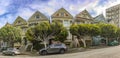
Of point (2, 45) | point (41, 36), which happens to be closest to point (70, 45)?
point (41, 36)

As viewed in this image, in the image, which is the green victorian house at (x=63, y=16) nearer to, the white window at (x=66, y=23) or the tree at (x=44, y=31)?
the white window at (x=66, y=23)

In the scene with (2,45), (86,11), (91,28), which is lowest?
(2,45)

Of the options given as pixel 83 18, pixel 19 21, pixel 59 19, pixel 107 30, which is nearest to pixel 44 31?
pixel 59 19

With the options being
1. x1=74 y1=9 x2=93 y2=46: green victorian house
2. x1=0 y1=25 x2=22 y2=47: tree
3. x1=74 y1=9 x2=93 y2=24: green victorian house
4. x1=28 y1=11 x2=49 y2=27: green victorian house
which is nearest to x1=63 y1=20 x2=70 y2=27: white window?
x1=74 y1=9 x2=93 y2=46: green victorian house

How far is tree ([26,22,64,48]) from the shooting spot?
40.3 m

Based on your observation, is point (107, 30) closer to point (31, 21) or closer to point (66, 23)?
point (66, 23)

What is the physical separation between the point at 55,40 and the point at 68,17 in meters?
8.01

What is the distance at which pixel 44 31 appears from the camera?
4041 cm

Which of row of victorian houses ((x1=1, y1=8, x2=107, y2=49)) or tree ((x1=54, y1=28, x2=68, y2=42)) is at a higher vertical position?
row of victorian houses ((x1=1, y1=8, x2=107, y2=49))

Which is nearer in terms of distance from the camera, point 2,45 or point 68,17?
point 68,17

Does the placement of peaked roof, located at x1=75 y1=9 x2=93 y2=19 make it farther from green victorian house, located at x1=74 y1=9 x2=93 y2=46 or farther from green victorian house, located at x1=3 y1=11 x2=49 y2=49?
green victorian house, located at x1=3 y1=11 x2=49 y2=49

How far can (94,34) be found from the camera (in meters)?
43.2

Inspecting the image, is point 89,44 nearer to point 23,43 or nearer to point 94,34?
point 94,34

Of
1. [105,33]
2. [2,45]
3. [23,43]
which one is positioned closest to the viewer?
[105,33]
